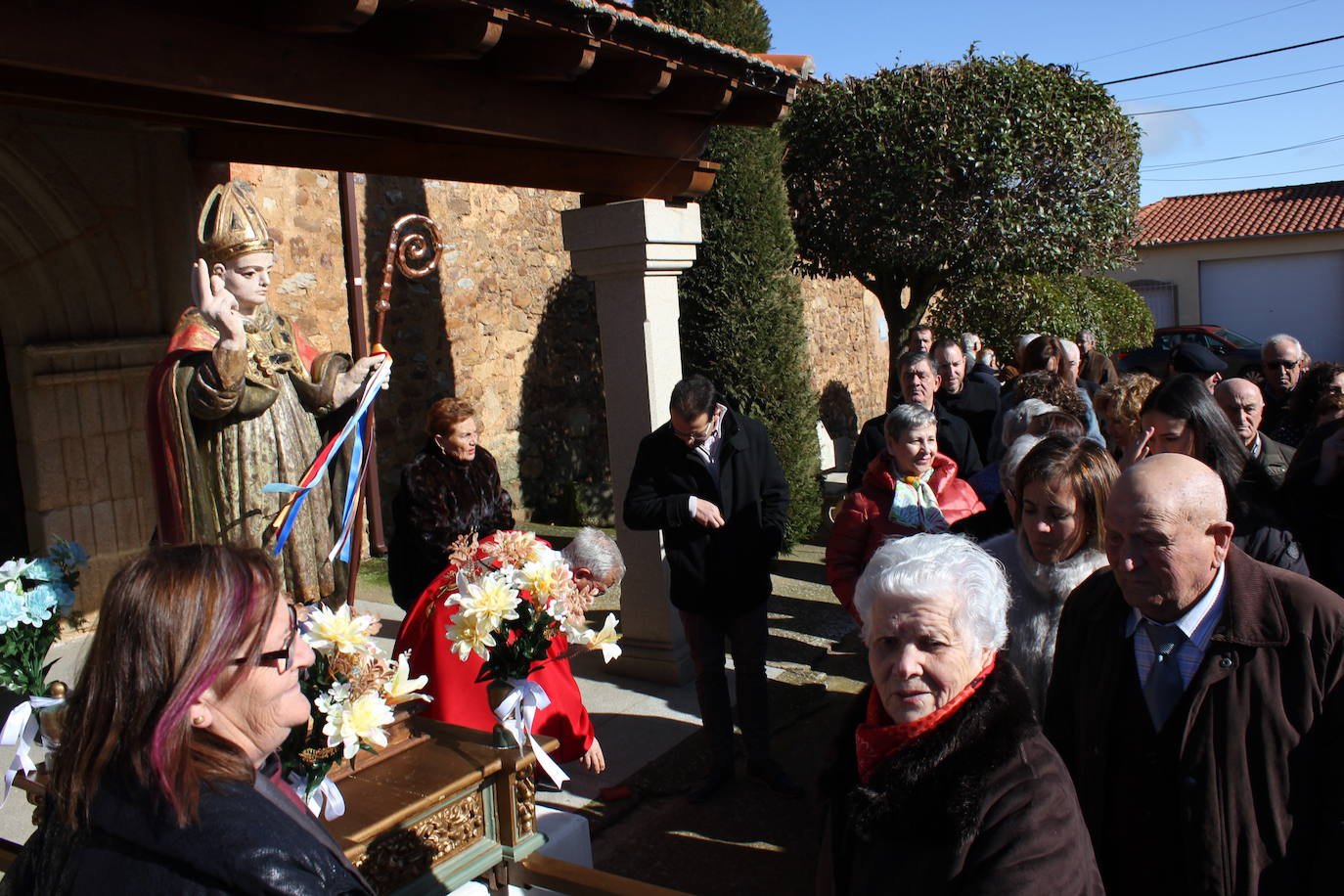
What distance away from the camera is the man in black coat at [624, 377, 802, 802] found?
4297mm

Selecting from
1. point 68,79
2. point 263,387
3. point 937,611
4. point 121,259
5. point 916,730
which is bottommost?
point 916,730

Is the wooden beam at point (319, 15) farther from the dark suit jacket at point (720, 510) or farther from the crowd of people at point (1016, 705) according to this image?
the dark suit jacket at point (720, 510)

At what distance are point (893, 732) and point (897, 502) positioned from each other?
7.55 feet

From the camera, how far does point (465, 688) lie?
12.0 feet

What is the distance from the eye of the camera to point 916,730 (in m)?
1.76

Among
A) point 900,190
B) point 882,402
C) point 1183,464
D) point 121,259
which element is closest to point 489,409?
point 121,259

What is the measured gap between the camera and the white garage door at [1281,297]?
2969 cm

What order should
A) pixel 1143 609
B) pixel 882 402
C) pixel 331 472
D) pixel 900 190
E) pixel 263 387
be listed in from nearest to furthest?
1. pixel 1143 609
2. pixel 263 387
3. pixel 331 472
4. pixel 900 190
5. pixel 882 402

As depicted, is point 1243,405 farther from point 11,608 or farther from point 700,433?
point 11,608

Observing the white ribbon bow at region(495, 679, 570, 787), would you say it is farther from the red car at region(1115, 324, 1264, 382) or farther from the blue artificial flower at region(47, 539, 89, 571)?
the red car at region(1115, 324, 1264, 382)

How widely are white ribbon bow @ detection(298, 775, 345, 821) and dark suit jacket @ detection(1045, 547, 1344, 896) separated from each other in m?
1.78

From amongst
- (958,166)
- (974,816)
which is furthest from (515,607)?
(958,166)

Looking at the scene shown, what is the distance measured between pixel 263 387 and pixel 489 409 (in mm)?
6453

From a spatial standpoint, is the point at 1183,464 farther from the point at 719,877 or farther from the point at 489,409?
the point at 489,409
